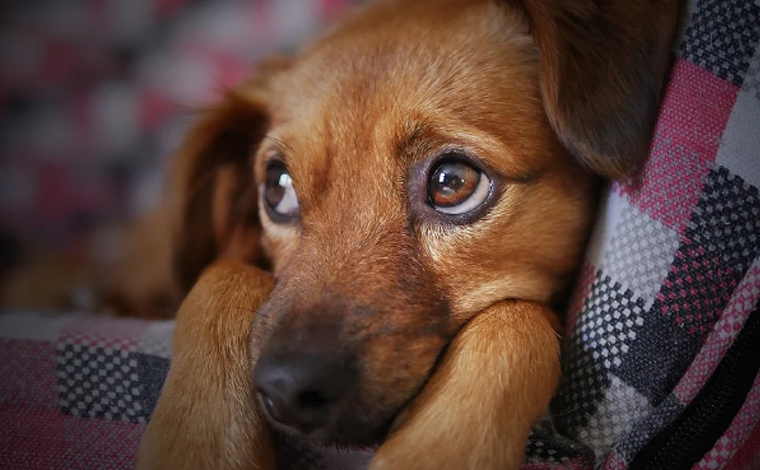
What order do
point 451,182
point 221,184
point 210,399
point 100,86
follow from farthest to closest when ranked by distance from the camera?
point 100,86 → point 221,184 → point 451,182 → point 210,399

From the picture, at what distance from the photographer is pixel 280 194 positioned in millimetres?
1604

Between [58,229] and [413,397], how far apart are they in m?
2.03

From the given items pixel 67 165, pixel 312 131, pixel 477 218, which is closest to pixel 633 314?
pixel 477 218

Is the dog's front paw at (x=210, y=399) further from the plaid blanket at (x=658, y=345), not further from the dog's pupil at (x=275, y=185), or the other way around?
the dog's pupil at (x=275, y=185)

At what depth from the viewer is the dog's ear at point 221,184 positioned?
1.82 m

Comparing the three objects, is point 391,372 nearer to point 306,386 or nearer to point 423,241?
point 306,386

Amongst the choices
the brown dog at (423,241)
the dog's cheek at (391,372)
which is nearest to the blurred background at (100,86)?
the brown dog at (423,241)

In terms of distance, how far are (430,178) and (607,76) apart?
0.39 metres

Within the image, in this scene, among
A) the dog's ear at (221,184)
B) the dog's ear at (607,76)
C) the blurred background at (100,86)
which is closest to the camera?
the dog's ear at (607,76)

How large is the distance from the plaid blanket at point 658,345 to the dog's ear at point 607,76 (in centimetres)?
4

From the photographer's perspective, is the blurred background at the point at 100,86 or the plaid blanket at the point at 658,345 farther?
the blurred background at the point at 100,86

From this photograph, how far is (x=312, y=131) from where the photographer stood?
1.46m

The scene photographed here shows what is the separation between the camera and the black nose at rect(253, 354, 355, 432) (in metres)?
1.09

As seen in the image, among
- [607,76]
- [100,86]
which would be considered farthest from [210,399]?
[100,86]
